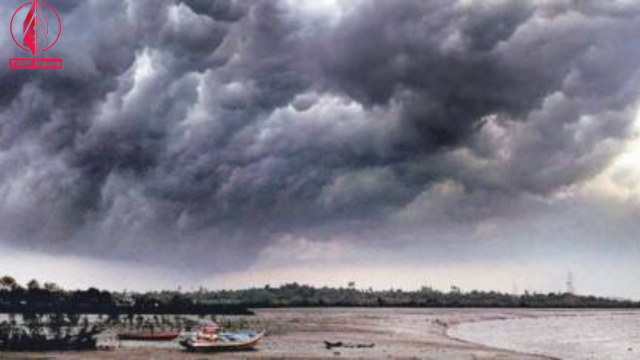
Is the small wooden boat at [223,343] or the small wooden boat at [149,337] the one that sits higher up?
the small wooden boat at [149,337]

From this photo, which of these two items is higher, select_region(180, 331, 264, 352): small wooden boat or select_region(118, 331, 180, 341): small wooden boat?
select_region(118, 331, 180, 341): small wooden boat

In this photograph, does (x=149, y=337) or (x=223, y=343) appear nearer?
(x=223, y=343)

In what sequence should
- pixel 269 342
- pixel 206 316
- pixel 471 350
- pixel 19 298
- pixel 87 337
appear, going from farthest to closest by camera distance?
pixel 19 298, pixel 206 316, pixel 269 342, pixel 471 350, pixel 87 337

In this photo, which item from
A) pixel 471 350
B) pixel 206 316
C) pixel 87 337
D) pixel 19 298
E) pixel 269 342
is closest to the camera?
pixel 87 337

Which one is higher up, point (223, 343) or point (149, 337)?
point (149, 337)

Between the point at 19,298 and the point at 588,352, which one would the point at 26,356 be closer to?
the point at 588,352

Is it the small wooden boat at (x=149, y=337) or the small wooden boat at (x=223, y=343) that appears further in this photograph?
the small wooden boat at (x=149, y=337)

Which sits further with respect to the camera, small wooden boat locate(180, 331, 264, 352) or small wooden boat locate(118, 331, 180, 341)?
small wooden boat locate(118, 331, 180, 341)

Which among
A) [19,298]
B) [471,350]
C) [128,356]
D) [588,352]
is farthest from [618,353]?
[19,298]
